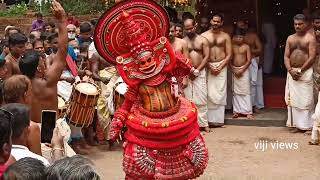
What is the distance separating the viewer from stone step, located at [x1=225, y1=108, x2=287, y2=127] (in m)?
9.86

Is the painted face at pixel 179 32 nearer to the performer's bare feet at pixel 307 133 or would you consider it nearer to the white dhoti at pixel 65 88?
the white dhoti at pixel 65 88

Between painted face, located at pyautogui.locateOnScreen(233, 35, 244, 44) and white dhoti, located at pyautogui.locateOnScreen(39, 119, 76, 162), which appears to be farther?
painted face, located at pyautogui.locateOnScreen(233, 35, 244, 44)

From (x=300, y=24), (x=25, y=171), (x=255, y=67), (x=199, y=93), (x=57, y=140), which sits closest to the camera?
(x=25, y=171)

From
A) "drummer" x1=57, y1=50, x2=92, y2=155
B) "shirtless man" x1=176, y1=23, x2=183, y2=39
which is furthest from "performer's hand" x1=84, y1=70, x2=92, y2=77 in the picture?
"shirtless man" x1=176, y1=23, x2=183, y2=39

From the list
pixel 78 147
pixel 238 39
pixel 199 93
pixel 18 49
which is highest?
pixel 18 49

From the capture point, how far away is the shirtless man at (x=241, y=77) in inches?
392

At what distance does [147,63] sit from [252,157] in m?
2.98

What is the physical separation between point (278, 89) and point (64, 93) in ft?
16.8

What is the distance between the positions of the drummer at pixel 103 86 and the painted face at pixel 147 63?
9.08 ft

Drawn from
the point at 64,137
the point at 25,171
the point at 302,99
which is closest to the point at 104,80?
the point at 302,99

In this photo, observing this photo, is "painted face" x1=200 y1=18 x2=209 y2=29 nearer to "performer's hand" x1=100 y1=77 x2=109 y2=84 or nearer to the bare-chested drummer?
the bare-chested drummer

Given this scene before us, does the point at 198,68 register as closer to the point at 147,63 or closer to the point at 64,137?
the point at 147,63

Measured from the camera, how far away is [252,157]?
792 centimetres

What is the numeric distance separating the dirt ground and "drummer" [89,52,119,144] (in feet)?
0.94
